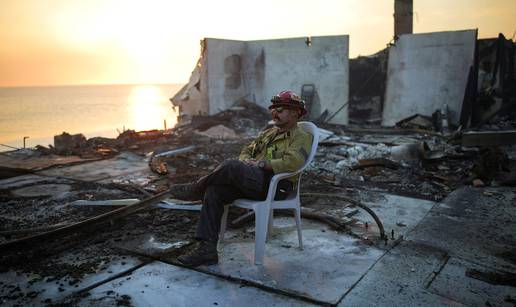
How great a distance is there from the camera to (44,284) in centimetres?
343

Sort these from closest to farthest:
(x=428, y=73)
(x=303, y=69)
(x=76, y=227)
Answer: (x=76, y=227) → (x=428, y=73) → (x=303, y=69)

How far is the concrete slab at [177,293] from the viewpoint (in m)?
3.09

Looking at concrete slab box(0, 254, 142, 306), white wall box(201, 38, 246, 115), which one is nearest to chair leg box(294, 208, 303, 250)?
concrete slab box(0, 254, 142, 306)

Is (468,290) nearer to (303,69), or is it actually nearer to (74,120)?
(303,69)

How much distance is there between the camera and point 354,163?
26.9ft

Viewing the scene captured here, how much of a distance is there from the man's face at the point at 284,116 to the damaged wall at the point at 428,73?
415 inches

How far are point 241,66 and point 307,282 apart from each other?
1351 cm

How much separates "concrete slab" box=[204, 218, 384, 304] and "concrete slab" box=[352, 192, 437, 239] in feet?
1.61

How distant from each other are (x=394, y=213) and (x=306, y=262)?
2.03 meters

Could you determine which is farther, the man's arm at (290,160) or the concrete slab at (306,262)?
the man's arm at (290,160)

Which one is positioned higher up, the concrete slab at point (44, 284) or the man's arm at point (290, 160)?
the man's arm at point (290, 160)

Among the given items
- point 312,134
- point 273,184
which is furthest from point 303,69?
point 273,184

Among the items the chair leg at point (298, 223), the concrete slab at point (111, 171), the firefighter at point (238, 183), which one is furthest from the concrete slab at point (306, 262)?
the concrete slab at point (111, 171)

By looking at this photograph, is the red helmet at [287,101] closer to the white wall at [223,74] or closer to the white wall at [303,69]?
the white wall at [303,69]
